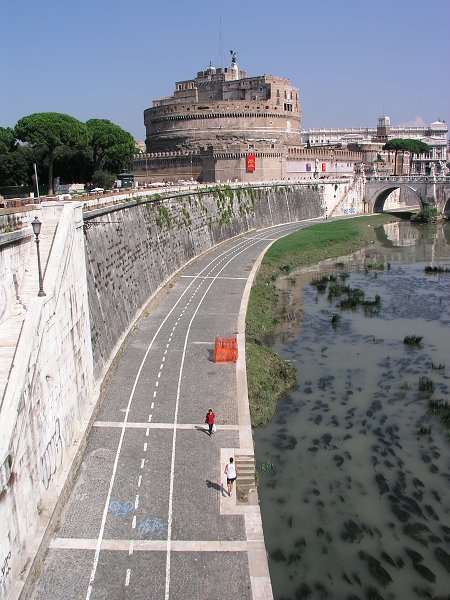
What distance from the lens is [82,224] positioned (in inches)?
768

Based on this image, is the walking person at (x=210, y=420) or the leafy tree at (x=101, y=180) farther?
the leafy tree at (x=101, y=180)

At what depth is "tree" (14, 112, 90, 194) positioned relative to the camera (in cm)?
4309

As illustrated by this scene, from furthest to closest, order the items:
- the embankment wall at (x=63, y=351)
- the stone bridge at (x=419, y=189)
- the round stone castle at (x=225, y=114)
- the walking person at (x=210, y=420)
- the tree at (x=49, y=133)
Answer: the round stone castle at (x=225, y=114) → the stone bridge at (x=419, y=189) → the tree at (x=49, y=133) → the walking person at (x=210, y=420) → the embankment wall at (x=63, y=351)

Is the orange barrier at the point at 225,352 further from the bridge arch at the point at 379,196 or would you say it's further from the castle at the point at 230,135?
the bridge arch at the point at 379,196

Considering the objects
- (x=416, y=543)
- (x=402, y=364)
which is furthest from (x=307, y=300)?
(x=416, y=543)

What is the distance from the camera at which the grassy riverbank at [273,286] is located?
69.9ft

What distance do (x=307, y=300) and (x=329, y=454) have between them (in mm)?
19134

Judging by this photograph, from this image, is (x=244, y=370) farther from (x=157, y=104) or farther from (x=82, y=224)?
(x=157, y=104)

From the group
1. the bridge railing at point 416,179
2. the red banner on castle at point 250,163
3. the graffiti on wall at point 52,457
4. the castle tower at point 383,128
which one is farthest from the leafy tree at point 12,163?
the castle tower at point 383,128

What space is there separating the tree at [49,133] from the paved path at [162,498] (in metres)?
24.7

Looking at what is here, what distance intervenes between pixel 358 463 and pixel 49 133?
34284 mm

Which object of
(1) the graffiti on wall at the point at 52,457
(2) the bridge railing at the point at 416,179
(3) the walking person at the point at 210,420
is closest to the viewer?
(1) the graffiti on wall at the point at 52,457

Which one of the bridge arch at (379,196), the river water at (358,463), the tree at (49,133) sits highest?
the tree at (49,133)

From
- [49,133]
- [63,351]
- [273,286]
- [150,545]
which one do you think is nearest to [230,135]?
[49,133]
